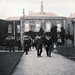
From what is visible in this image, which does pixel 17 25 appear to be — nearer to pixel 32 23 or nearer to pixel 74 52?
pixel 32 23

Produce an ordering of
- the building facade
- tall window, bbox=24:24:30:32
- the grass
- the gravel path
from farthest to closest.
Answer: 1. the building facade
2. tall window, bbox=24:24:30:32
3. the gravel path
4. the grass

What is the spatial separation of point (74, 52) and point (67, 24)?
158ft

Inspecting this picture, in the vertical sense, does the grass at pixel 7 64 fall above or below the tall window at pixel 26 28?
below

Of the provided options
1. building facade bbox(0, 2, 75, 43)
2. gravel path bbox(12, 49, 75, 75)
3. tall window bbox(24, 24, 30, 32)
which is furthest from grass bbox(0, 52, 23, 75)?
building facade bbox(0, 2, 75, 43)

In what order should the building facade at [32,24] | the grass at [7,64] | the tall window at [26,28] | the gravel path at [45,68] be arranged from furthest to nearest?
the building facade at [32,24]
the tall window at [26,28]
the gravel path at [45,68]
the grass at [7,64]

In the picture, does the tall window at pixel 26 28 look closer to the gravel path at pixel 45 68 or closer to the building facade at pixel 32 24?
the building facade at pixel 32 24

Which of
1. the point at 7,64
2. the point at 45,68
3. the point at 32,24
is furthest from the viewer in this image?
the point at 32,24

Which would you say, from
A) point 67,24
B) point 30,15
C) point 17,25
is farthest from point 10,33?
point 67,24

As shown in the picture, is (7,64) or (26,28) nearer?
(7,64)

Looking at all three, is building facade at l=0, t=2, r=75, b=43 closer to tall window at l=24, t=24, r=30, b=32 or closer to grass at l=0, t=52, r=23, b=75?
tall window at l=24, t=24, r=30, b=32

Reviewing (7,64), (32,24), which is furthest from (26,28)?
(7,64)

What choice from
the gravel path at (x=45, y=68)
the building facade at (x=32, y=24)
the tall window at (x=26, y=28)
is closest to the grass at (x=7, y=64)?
the gravel path at (x=45, y=68)

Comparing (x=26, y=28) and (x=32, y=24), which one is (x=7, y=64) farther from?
(x=32, y=24)

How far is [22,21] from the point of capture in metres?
73.4
